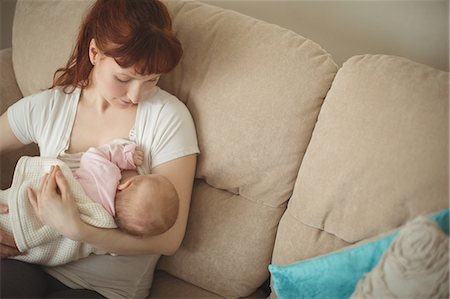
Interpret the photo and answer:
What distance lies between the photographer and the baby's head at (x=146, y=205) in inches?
53.1

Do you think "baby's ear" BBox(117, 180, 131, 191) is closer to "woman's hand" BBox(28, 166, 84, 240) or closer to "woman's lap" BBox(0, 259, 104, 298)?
"woman's hand" BBox(28, 166, 84, 240)

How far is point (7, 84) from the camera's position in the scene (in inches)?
71.1

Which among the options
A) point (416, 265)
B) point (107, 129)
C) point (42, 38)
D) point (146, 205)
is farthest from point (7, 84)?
point (416, 265)

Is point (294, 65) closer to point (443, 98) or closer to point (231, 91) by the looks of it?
point (231, 91)

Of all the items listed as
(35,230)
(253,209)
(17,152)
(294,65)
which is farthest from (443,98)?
(17,152)

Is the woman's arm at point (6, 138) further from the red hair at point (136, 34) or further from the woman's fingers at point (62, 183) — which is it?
the red hair at point (136, 34)

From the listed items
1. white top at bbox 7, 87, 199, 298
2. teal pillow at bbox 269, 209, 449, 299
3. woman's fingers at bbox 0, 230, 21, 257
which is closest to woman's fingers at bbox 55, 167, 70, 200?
white top at bbox 7, 87, 199, 298

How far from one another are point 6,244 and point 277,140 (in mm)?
877

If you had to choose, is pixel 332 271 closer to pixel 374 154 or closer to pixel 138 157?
pixel 374 154

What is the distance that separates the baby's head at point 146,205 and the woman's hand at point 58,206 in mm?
124

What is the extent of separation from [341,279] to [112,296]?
27.6 inches

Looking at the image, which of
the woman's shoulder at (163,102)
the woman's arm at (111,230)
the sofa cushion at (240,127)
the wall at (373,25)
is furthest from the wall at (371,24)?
the woman's arm at (111,230)

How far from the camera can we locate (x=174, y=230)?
4.86ft

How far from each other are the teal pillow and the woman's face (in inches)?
26.1
